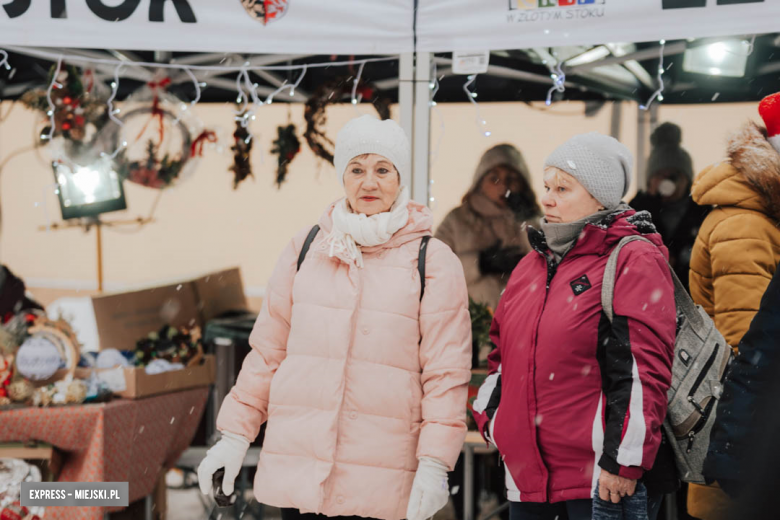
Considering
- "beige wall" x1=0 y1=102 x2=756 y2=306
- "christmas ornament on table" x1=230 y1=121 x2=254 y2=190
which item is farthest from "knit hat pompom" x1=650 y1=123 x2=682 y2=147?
"christmas ornament on table" x1=230 y1=121 x2=254 y2=190

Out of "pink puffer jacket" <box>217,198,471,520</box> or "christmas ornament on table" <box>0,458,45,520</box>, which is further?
"christmas ornament on table" <box>0,458,45,520</box>

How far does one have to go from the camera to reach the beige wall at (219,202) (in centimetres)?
438

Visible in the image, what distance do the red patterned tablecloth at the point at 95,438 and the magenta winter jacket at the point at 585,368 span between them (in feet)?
6.88

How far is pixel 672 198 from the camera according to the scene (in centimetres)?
414

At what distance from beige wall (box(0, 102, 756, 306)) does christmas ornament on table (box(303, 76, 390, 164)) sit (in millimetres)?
62

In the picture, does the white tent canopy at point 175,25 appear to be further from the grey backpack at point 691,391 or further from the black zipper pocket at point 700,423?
the black zipper pocket at point 700,423

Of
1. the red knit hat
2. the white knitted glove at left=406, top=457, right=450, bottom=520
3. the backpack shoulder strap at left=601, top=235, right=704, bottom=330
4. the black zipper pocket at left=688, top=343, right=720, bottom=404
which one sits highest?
the red knit hat

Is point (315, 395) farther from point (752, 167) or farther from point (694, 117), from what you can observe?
point (694, 117)

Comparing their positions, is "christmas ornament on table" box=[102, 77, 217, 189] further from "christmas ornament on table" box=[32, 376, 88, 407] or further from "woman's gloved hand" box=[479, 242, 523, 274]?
"woman's gloved hand" box=[479, 242, 523, 274]

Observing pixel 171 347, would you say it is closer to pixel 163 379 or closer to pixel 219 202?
pixel 163 379

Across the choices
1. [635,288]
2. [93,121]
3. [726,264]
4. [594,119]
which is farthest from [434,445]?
[93,121]

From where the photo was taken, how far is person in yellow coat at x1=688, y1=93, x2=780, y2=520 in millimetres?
2773

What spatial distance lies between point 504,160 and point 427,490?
101 inches

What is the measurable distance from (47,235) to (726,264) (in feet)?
13.1
